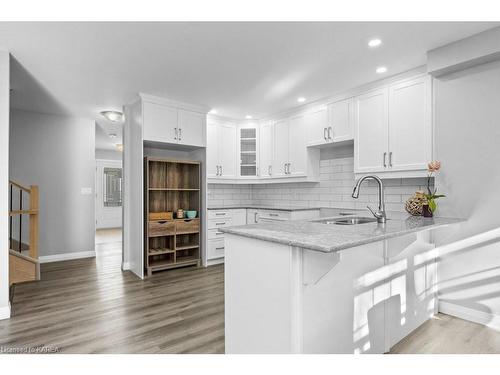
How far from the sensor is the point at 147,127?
3.87m

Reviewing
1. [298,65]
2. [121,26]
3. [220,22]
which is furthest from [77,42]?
[298,65]

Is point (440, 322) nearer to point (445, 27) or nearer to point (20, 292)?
point (445, 27)

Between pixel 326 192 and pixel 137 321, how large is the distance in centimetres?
299

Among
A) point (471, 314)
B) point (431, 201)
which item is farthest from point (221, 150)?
point (471, 314)

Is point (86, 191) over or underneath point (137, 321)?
over

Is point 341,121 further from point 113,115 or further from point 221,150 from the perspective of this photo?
point 113,115

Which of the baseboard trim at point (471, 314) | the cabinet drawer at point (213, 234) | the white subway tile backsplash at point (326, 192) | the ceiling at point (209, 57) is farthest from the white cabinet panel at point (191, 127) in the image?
the baseboard trim at point (471, 314)

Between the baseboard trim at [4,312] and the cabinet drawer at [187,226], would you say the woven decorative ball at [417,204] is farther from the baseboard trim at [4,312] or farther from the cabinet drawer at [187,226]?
the baseboard trim at [4,312]

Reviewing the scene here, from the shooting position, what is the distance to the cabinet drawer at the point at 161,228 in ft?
13.4

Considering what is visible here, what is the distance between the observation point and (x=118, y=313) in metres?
2.74

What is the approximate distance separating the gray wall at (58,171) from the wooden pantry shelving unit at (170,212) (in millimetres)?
1594

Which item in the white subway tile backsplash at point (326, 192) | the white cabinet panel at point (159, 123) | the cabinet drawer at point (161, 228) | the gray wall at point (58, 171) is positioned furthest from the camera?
the gray wall at point (58, 171)

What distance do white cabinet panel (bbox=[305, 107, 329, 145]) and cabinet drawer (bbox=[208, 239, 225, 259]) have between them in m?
2.11

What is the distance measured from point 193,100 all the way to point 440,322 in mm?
3797
